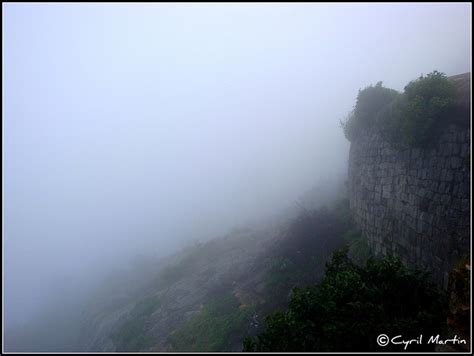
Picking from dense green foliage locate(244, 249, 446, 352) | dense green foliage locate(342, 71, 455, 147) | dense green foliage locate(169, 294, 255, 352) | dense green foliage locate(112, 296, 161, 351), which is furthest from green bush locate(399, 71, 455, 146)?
dense green foliage locate(112, 296, 161, 351)

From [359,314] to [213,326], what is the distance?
9.19m

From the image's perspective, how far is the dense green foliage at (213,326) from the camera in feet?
35.7

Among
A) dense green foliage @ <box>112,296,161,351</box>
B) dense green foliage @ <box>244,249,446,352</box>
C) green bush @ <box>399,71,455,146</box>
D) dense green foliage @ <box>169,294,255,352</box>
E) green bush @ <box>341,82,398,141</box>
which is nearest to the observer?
dense green foliage @ <box>244,249,446,352</box>

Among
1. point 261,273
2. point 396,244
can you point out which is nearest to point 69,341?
point 261,273

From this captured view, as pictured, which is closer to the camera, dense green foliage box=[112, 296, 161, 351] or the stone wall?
the stone wall

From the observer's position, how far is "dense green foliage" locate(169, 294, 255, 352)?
35.7 ft

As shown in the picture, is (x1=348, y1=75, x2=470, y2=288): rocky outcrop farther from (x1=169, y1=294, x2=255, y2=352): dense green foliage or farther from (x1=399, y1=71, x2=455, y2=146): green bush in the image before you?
(x1=169, y1=294, x2=255, y2=352): dense green foliage

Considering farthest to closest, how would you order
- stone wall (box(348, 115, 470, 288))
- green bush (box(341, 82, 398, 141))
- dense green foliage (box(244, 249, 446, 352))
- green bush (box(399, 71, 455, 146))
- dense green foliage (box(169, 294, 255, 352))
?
green bush (box(341, 82, 398, 141))
dense green foliage (box(169, 294, 255, 352))
green bush (box(399, 71, 455, 146))
stone wall (box(348, 115, 470, 288))
dense green foliage (box(244, 249, 446, 352))

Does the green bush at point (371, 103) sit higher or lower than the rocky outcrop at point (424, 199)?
higher

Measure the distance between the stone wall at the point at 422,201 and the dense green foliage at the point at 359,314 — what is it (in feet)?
7.24

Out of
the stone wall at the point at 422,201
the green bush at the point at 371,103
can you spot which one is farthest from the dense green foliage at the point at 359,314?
the green bush at the point at 371,103

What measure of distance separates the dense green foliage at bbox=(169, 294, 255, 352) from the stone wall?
543 cm

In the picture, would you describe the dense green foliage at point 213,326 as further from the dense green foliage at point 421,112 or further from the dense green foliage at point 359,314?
the dense green foliage at point 421,112

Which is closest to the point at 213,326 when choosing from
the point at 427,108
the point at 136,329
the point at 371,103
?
the point at 136,329
